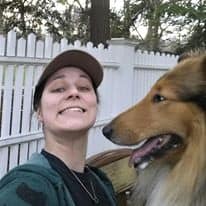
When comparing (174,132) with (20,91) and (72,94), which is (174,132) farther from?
(20,91)

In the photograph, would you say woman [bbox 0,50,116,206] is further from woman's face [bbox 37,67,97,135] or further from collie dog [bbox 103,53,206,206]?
collie dog [bbox 103,53,206,206]

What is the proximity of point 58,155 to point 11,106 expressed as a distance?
2.47 m

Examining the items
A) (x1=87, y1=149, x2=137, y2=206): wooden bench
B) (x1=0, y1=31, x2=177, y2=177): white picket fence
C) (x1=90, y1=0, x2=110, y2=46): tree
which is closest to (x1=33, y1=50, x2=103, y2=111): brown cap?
(x1=87, y1=149, x2=137, y2=206): wooden bench

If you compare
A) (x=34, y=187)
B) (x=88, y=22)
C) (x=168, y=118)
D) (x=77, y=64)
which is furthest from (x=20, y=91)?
(x=88, y=22)

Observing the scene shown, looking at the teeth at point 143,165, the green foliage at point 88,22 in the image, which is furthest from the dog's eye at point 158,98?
the green foliage at point 88,22

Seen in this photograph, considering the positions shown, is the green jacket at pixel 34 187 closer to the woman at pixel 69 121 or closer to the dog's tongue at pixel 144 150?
the woman at pixel 69 121

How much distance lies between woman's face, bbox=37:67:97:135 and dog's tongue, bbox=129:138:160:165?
0.80 meters

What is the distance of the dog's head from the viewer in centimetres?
285

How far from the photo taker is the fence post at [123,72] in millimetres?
6804

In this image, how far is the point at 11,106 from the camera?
4602mm

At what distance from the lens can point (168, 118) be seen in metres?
2.95

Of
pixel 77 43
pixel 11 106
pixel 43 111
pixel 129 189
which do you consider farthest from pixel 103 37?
pixel 43 111

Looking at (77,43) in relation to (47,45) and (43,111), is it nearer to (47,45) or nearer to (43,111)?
(47,45)

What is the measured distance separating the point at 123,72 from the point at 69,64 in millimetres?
4694
